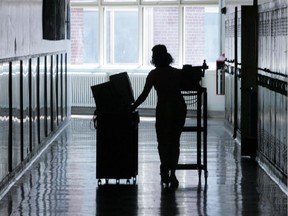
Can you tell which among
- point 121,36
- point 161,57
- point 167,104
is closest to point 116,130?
point 167,104

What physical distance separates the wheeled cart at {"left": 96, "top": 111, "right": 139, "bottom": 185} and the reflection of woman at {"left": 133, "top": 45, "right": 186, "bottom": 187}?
0.31m

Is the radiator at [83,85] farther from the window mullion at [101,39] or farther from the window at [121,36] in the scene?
the window at [121,36]

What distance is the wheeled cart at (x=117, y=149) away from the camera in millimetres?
10711

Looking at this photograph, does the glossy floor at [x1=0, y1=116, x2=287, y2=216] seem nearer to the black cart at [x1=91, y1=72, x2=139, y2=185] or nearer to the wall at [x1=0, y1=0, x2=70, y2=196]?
the black cart at [x1=91, y1=72, x2=139, y2=185]

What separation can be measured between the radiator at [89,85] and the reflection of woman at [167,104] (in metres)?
12.2

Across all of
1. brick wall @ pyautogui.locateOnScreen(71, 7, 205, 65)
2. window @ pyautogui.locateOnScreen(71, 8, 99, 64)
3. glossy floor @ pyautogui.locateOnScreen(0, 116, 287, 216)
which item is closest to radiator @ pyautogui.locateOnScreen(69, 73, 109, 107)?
window @ pyautogui.locateOnScreen(71, 8, 99, 64)

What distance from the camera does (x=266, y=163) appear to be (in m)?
12.1

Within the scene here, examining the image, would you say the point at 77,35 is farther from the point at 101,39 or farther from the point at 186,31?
the point at 186,31

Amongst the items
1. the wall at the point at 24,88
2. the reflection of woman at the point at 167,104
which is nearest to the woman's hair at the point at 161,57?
the reflection of woman at the point at 167,104

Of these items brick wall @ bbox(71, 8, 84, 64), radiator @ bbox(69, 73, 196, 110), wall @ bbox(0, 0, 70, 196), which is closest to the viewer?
wall @ bbox(0, 0, 70, 196)

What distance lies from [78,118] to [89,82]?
76.1 inches

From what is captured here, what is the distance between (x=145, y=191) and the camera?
10.3 metres

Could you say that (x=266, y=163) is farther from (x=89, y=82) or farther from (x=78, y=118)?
(x=89, y=82)

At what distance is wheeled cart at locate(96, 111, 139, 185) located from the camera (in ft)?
35.1
